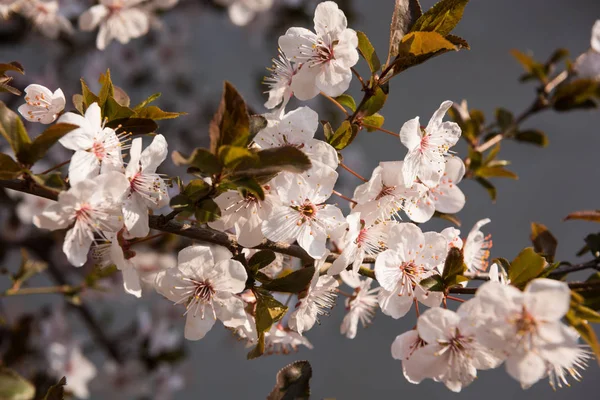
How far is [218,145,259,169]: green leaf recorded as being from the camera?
2.00 feet

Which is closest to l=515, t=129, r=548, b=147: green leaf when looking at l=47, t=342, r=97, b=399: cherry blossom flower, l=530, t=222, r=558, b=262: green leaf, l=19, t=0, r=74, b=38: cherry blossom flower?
l=530, t=222, r=558, b=262: green leaf

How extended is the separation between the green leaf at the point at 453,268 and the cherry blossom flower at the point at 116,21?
0.95 metres

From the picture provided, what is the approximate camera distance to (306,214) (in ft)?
2.32

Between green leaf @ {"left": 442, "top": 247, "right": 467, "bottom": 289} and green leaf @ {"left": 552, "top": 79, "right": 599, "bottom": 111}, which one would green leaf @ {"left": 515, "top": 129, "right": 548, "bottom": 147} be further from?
green leaf @ {"left": 442, "top": 247, "right": 467, "bottom": 289}

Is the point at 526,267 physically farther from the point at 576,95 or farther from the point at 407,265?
the point at 576,95

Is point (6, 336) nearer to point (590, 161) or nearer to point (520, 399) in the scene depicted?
point (520, 399)

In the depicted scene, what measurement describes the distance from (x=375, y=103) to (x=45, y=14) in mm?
1186

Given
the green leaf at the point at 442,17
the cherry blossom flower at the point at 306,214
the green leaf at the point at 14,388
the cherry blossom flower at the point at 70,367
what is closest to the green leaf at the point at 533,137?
the green leaf at the point at 442,17

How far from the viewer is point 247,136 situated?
0.63 metres

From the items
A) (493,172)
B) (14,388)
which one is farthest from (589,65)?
(14,388)

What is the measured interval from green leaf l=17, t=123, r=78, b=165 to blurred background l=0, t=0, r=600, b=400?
1786 mm

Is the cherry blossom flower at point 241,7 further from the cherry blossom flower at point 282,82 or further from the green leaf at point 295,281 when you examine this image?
the green leaf at point 295,281

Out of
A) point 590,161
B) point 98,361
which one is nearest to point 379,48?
point 590,161

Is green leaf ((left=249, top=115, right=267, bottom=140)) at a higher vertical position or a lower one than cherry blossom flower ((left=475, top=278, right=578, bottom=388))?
higher
